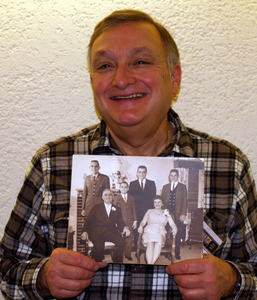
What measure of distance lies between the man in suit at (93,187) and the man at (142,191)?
0.25ft

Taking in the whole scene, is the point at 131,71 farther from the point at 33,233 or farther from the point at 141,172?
the point at 33,233

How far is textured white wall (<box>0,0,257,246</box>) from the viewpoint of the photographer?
1363 millimetres

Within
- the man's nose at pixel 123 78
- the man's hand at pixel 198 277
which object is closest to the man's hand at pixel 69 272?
the man's hand at pixel 198 277

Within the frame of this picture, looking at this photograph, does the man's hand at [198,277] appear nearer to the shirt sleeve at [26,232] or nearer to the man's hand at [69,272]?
the man's hand at [69,272]

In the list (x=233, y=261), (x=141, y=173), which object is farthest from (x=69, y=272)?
(x=233, y=261)

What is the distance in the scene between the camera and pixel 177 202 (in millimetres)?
929

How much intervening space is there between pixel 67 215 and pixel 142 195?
0.31 metres

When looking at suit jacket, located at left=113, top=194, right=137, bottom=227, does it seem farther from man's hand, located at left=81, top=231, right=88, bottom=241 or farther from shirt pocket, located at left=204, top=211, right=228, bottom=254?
shirt pocket, located at left=204, top=211, right=228, bottom=254

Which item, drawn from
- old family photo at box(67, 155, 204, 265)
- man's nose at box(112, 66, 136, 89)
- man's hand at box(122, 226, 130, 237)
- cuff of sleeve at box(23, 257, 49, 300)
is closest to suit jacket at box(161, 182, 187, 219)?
old family photo at box(67, 155, 204, 265)

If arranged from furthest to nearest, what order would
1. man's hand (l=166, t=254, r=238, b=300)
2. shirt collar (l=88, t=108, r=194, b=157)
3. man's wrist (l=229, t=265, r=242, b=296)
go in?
shirt collar (l=88, t=108, r=194, b=157) → man's wrist (l=229, t=265, r=242, b=296) → man's hand (l=166, t=254, r=238, b=300)

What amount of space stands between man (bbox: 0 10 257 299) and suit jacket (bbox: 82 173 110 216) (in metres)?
0.15

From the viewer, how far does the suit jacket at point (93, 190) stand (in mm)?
944

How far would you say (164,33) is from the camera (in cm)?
116

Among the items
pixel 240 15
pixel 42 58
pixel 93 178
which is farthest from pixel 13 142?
pixel 240 15
